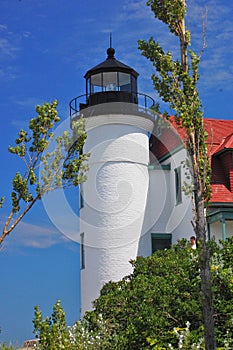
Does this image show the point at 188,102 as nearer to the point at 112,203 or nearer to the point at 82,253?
the point at 112,203

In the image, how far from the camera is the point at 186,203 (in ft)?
67.0

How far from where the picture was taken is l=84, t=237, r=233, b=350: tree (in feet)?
33.9

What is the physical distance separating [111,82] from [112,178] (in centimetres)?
368

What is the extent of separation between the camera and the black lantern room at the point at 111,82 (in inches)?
852

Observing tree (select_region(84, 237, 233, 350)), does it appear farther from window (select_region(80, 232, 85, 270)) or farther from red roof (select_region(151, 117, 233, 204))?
window (select_region(80, 232, 85, 270))

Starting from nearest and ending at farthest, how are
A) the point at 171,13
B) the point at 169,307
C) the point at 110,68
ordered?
the point at 171,13 < the point at 169,307 < the point at 110,68

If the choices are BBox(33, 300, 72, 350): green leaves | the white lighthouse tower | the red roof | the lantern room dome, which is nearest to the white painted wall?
the white lighthouse tower

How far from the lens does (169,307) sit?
435 inches

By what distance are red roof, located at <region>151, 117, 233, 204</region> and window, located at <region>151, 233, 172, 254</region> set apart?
2489 mm

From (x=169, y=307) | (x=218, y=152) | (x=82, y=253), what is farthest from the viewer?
(x=82, y=253)

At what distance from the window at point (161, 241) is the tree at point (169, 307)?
8.10m

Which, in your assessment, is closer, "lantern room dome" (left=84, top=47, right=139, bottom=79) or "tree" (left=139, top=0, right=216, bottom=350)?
"tree" (left=139, top=0, right=216, bottom=350)

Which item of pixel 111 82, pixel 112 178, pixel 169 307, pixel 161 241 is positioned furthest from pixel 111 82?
pixel 169 307

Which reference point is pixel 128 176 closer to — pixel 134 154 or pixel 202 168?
pixel 134 154
